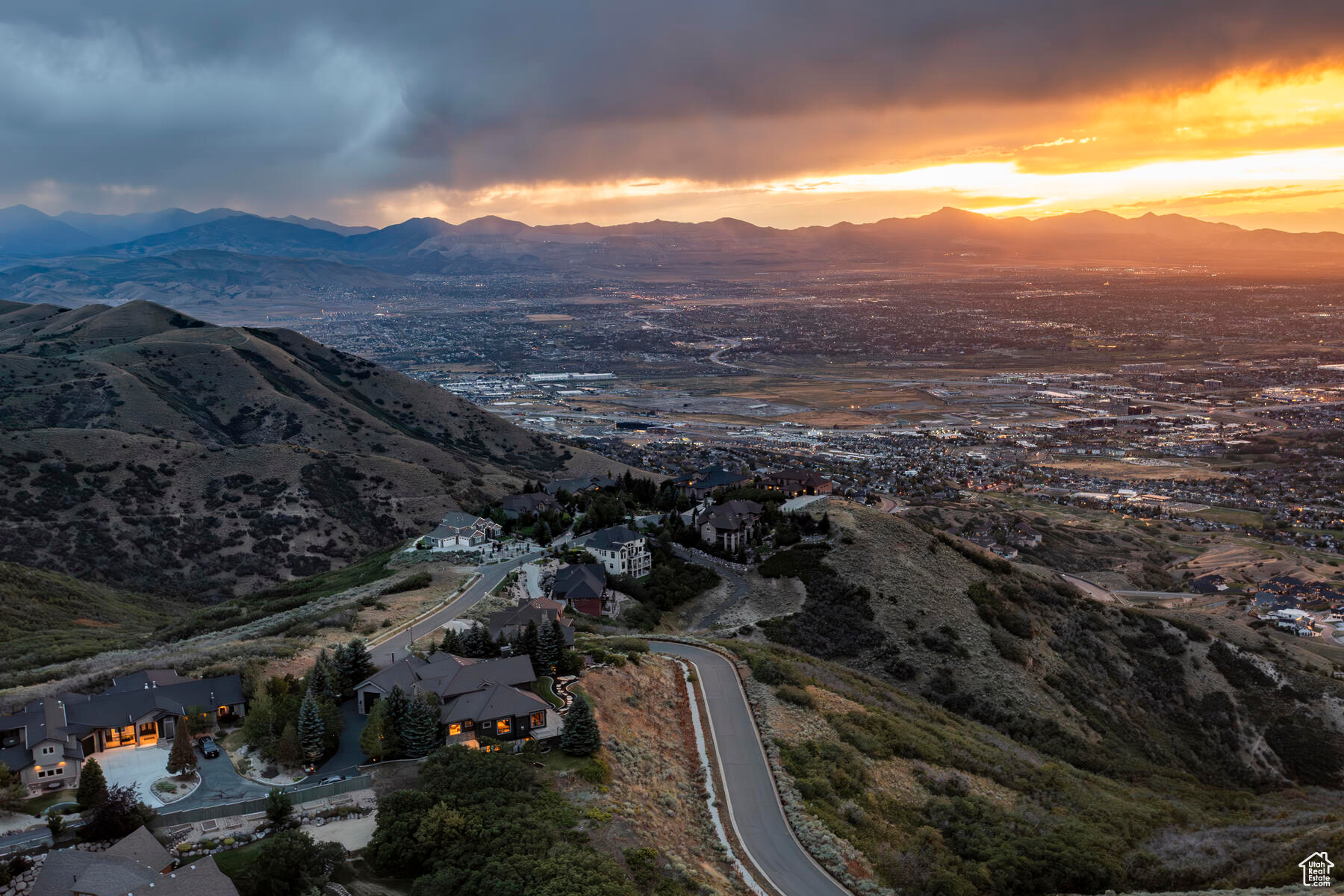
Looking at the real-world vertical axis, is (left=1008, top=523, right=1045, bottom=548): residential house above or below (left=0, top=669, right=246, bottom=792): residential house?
below

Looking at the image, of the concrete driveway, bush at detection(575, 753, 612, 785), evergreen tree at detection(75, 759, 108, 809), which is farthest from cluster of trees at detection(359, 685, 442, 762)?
evergreen tree at detection(75, 759, 108, 809)

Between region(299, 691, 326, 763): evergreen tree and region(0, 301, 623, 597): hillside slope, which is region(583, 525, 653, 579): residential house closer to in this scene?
region(299, 691, 326, 763): evergreen tree

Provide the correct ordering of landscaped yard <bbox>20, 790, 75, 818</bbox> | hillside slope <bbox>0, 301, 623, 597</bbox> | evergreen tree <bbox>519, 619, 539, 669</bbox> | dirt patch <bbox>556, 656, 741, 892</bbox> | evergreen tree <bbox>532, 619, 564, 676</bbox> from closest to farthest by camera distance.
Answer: landscaped yard <bbox>20, 790, 75, 818</bbox> < dirt patch <bbox>556, 656, 741, 892</bbox> < evergreen tree <bbox>532, 619, 564, 676</bbox> < evergreen tree <bbox>519, 619, 539, 669</bbox> < hillside slope <bbox>0, 301, 623, 597</bbox>

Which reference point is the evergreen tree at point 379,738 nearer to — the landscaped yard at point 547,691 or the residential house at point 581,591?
the landscaped yard at point 547,691

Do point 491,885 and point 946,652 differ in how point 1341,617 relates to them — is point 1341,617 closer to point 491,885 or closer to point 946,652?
point 946,652

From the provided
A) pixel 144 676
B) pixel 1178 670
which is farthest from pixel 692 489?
pixel 144 676

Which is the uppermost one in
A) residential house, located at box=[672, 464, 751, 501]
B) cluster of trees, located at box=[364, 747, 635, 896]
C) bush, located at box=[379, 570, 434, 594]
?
cluster of trees, located at box=[364, 747, 635, 896]

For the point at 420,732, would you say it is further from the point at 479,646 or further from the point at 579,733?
the point at 479,646
